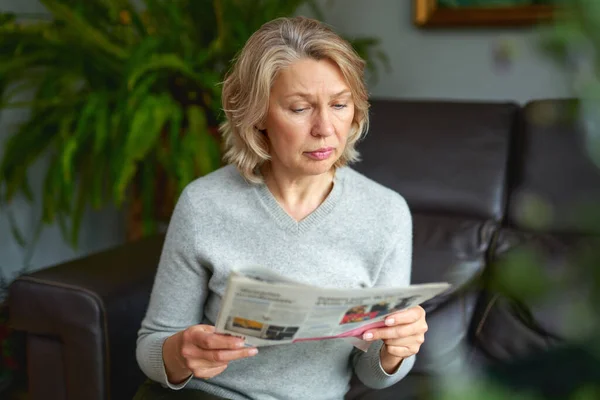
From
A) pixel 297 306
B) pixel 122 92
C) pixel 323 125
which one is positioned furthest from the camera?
pixel 122 92

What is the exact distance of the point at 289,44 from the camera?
3.65ft

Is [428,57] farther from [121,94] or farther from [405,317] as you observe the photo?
[405,317]

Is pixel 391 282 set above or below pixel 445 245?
above

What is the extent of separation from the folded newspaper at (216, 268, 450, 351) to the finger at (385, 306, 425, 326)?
4 centimetres

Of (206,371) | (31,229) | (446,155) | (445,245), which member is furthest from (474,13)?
(31,229)

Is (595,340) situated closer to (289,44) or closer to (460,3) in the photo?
(289,44)

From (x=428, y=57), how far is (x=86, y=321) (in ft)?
4.48

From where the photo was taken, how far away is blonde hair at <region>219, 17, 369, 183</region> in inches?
43.6

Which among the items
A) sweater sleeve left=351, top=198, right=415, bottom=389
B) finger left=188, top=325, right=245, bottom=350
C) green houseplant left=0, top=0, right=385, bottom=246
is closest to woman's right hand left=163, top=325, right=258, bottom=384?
finger left=188, top=325, right=245, bottom=350

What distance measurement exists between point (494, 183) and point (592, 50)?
1512mm

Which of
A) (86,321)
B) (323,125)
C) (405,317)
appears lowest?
(86,321)

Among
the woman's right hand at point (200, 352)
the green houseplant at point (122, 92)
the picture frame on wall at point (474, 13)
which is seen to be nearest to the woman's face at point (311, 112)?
the woman's right hand at point (200, 352)

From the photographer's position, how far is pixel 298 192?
1235 mm

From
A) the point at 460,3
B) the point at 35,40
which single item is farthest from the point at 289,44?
the point at 35,40
